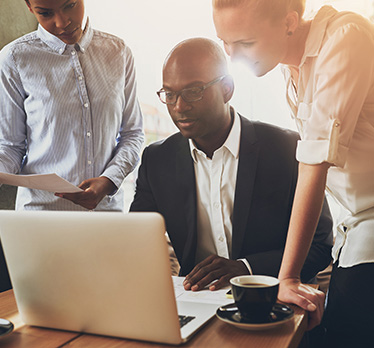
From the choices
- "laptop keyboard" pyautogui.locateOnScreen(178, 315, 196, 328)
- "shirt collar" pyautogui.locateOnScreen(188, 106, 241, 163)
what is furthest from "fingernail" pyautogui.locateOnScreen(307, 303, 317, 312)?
"shirt collar" pyautogui.locateOnScreen(188, 106, 241, 163)

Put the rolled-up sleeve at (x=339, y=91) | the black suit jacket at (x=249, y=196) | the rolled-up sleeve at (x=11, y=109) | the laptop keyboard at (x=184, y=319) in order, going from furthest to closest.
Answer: the rolled-up sleeve at (x=11, y=109) < the black suit jacket at (x=249, y=196) < the rolled-up sleeve at (x=339, y=91) < the laptop keyboard at (x=184, y=319)

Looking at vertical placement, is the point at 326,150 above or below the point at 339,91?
below

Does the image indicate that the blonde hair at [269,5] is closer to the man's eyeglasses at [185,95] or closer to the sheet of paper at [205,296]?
the man's eyeglasses at [185,95]

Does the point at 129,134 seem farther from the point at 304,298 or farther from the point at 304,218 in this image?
the point at 304,298

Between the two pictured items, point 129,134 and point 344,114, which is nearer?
point 344,114

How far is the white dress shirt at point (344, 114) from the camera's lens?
105cm

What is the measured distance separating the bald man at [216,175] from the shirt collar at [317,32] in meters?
0.52

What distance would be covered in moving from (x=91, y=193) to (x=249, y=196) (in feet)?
1.78

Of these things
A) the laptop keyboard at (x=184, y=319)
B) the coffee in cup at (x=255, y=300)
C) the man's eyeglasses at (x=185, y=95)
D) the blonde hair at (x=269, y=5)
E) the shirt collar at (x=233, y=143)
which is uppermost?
the blonde hair at (x=269, y=5)

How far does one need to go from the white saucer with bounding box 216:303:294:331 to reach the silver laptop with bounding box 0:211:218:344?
0.04 metres

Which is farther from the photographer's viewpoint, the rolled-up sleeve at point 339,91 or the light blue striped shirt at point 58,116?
the light blue striped shirt at point 58,116

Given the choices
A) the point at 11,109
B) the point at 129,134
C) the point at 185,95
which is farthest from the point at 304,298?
the point at 11,109

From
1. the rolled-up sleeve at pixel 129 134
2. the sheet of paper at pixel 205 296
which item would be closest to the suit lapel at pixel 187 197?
the rolled-up sleeve at pixel 129 134

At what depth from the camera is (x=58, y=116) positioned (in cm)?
186
